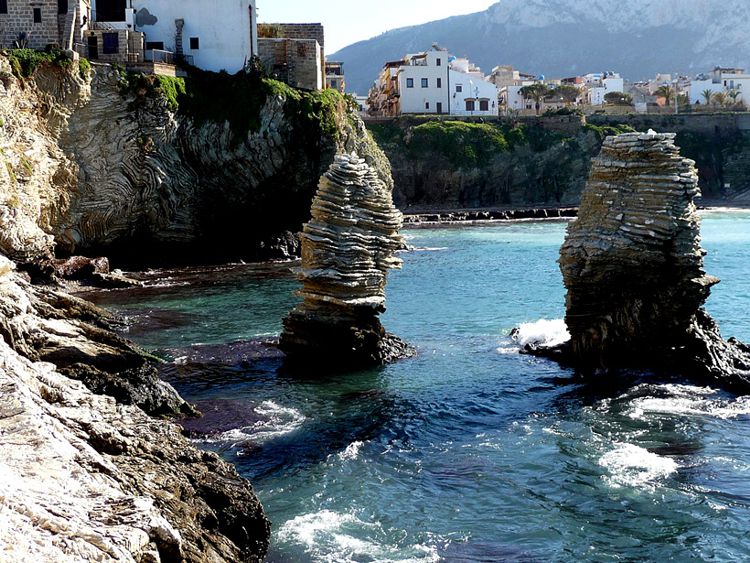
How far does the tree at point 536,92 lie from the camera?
130000 mm

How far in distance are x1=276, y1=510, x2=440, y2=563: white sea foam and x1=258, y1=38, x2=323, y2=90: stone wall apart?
1894 inches

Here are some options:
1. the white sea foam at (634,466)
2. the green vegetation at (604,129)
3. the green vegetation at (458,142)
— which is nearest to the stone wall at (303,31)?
the green vegetation at (458,142)

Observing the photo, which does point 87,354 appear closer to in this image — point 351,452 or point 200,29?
point 351,452

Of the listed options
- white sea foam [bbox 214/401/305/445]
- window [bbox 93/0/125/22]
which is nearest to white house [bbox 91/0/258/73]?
window [bbox 93/0/125/22]

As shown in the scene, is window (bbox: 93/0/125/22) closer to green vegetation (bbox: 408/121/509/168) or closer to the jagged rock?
the jagged rock

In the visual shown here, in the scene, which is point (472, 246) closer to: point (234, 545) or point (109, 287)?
point (109, 287)

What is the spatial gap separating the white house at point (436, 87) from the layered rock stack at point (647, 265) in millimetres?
92982

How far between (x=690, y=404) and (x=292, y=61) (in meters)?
44.8

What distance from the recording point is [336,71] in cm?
10700

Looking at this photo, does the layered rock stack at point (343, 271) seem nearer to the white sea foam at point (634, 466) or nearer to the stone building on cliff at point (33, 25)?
the white sea foam at point (634, 466)

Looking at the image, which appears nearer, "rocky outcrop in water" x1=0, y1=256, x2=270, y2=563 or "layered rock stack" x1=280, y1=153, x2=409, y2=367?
"rocky outcrop in water" x1=0, y1=256, x2=270, y2=563

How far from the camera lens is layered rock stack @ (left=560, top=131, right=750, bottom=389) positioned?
78.8ft

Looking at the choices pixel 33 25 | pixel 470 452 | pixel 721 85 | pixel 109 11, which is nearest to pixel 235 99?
pixel 109 11

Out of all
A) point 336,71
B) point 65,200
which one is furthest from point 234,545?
point 336,71
